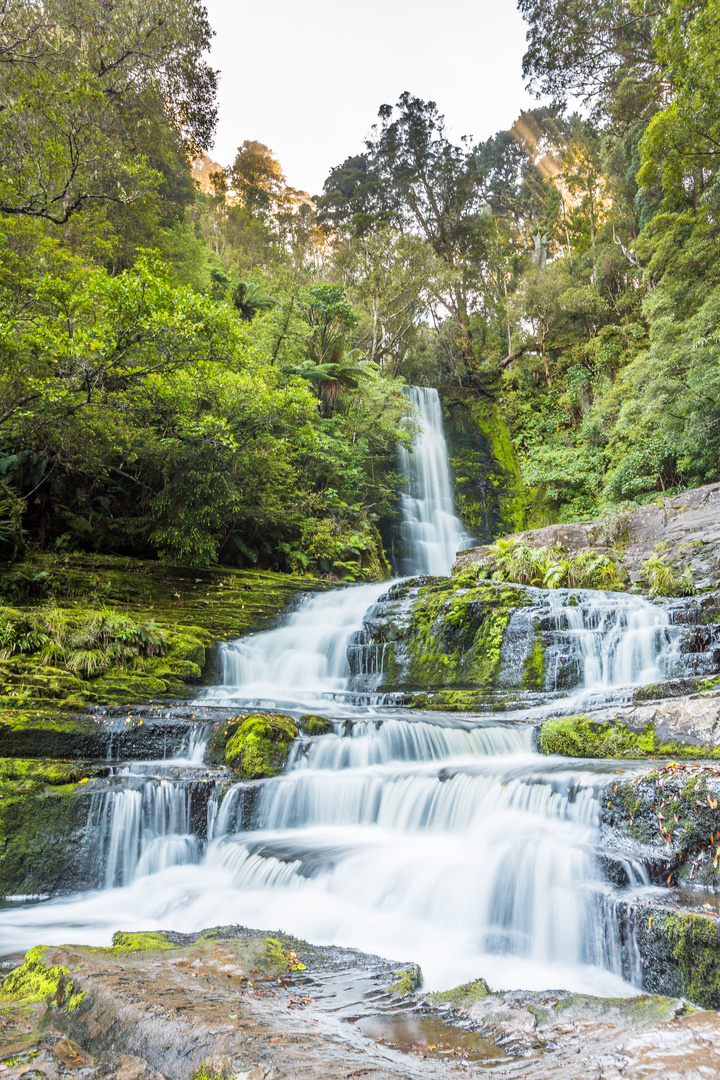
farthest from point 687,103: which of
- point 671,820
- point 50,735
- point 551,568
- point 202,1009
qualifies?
point 202,1009

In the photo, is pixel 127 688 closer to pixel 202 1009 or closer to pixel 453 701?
pixel 453 701

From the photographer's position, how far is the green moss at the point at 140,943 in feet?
10.0

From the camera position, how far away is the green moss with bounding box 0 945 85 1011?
2229 millimetres

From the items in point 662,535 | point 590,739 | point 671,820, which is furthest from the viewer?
point 662,535

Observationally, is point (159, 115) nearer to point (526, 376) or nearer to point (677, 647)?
point (526, 376)

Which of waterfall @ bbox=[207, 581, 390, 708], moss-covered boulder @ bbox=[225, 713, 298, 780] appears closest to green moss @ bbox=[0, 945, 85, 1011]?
moss-covered boulder @ bbox=[225, 713, 298, 780]

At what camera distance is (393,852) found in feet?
15.4

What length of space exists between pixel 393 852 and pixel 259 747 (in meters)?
1.98

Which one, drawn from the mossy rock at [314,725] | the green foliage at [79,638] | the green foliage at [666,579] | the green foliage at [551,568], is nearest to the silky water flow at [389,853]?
the mossy rock at [314,725]

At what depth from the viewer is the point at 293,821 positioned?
552 centimetres

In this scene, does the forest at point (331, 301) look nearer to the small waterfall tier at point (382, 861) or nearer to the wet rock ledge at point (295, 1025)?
the small waterfall tier at point (382, 861)

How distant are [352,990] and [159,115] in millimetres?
20028

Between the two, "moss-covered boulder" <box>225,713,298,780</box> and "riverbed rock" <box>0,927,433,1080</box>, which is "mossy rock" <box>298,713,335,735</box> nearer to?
"moss-covered boulder" <box>225,713,298,780</box>

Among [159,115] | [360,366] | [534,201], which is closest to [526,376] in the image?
[360,366]
